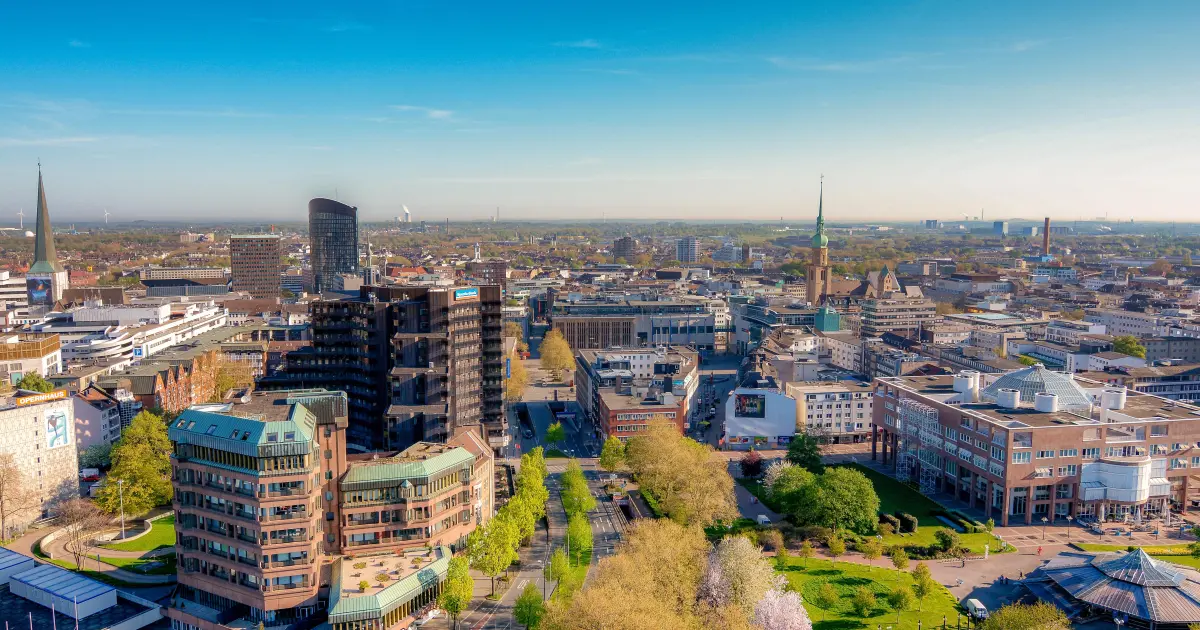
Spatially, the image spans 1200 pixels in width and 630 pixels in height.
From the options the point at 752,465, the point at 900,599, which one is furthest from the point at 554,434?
the point at 900,599

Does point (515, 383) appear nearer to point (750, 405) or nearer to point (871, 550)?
point (750, 405)

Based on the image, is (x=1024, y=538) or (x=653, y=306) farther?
(x=653, y=306)

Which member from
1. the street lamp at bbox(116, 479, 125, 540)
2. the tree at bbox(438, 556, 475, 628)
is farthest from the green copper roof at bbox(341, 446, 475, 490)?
the street lamp at bbox(116, 479, 125, 540)

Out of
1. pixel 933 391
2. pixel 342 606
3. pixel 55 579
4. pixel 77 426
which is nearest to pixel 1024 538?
pixel 933 391

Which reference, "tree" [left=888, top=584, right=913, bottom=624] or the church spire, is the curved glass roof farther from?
the church spire

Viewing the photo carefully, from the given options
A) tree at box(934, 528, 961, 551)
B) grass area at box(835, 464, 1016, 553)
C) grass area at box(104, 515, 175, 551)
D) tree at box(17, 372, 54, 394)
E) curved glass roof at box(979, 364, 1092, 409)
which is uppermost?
curved glass roof at box(979, 364, 1092, 409)

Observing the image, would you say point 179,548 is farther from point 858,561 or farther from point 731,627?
point 858,561
